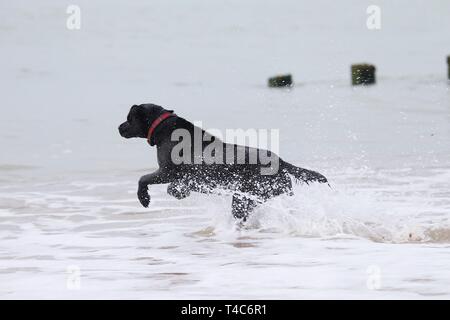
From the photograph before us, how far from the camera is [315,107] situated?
70.7 feet

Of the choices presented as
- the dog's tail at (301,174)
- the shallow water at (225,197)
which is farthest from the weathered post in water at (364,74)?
the dog's tail at (301,174)

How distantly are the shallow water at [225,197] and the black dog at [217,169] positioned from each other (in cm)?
17

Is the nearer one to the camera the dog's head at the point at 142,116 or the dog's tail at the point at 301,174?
the dog's tail at the point at 301,174

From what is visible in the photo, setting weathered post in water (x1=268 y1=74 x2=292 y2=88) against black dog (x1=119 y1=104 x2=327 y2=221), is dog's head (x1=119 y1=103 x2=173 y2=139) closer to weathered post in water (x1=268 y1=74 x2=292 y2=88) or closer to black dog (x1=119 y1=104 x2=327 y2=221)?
black dog (x1=119 y1=104 x2=327 y2=221)

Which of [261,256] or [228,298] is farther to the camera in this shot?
[261,256]

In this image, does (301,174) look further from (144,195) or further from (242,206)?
(144,195)

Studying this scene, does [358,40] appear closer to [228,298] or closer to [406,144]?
[406,144]

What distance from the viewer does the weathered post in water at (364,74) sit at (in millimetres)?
24953

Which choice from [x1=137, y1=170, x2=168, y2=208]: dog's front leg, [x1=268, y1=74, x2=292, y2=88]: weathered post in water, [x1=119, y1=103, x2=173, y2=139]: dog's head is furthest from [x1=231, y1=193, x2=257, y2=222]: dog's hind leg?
[x1=268, y1=74, x2=292, y2=88]: weathered post in water

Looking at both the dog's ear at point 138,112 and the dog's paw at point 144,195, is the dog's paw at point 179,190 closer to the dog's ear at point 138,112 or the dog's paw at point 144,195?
the dog's paw at point 144,195

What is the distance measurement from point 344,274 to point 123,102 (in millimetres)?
17219

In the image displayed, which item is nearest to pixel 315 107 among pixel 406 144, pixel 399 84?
pixel 399 84

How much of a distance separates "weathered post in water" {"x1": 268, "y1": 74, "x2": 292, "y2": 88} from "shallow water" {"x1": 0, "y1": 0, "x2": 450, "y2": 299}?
1.09ft

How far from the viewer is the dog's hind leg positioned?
8.51 meters
